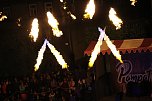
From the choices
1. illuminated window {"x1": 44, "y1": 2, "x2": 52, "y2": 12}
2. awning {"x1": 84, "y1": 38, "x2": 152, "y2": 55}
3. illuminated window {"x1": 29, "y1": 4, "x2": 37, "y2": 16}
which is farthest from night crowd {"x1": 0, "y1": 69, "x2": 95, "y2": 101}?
illuminated window {"x1": 29, "y1": 4, "x2": 37, "y2": 16}

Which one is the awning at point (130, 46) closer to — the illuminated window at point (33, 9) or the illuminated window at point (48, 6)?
the illuminated window at point (48, 6)

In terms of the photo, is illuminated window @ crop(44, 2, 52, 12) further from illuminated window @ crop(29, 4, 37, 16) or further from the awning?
the awning

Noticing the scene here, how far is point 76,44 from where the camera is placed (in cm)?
3531

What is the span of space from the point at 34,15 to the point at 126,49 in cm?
1886

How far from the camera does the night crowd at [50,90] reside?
21.1 metres

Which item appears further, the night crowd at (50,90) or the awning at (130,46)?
the night crowd at (50,90)

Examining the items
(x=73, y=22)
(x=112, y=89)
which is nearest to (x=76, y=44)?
(x=73, y=22)

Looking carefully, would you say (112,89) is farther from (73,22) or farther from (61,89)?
(73,22)

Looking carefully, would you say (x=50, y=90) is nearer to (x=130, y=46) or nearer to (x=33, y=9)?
(x=130, y=46)

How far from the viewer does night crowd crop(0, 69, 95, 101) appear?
21.1 m

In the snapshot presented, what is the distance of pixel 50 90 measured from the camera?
22.5 metres

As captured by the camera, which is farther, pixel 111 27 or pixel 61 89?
pixel 111 27

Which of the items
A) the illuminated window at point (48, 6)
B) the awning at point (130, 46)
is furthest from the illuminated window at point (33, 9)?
the awning at point (130, 46)

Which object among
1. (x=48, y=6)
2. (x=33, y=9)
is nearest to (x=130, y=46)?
(x=48, y=6)
